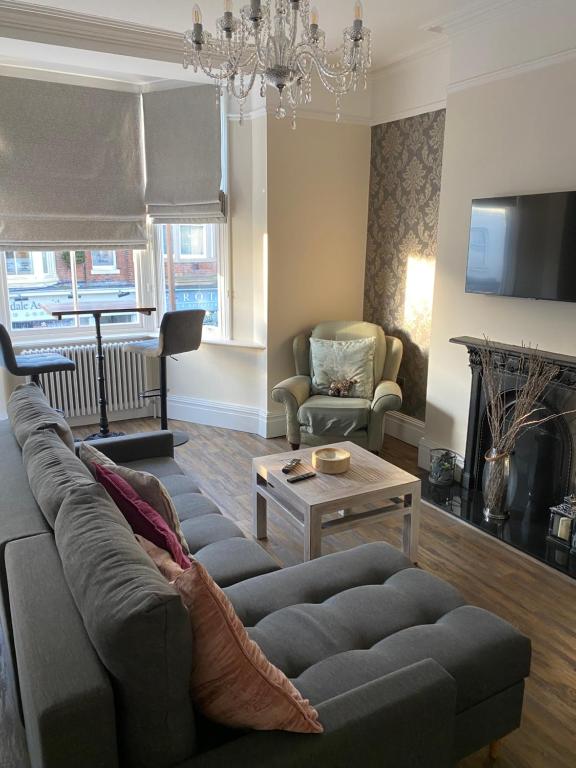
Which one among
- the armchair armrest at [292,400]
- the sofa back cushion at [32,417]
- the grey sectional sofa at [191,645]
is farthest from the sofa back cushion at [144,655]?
the armchair armrest at [292,400]

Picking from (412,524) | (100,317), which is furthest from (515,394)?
(100,317)

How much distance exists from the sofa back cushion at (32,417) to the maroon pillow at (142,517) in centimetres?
57

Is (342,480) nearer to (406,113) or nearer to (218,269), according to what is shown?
(218,269)

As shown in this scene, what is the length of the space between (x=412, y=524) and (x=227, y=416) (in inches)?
103

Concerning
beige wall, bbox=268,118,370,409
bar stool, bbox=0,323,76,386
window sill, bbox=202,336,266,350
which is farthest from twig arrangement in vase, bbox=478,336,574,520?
bar stool, bbox=0,323,76,386

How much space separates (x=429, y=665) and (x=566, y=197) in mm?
2555

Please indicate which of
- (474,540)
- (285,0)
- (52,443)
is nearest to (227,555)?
(52,443)

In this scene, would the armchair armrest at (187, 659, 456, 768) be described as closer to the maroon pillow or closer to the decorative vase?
the maroon pillow

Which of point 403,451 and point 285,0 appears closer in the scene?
point 285,0

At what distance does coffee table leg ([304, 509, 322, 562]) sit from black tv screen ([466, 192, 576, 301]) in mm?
1786

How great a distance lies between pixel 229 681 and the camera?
4.20ft

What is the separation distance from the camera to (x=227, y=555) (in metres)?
2.28

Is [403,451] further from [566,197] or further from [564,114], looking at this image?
[564,114]

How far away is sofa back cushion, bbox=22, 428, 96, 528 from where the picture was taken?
1.80 m
